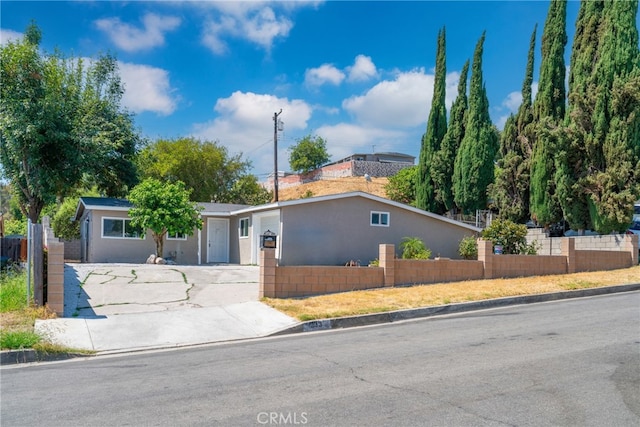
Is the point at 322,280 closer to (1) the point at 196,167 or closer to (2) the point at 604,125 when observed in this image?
(2) the point at 604,125

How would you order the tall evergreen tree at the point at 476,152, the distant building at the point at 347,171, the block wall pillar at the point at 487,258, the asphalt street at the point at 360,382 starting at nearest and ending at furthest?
the asphalt street at the point at 360,382
the block wall pillar at the point at 487,258
the tall evergreen tree at the point at 476,152
the distant building at the point at 347,171

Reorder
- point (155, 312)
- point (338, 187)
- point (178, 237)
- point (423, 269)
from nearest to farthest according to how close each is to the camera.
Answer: point (155, 312), point (423, 269), point (178, 237), point (338, 187)

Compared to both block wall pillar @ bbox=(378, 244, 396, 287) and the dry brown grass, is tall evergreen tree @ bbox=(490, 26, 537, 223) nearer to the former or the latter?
the dry brown grass

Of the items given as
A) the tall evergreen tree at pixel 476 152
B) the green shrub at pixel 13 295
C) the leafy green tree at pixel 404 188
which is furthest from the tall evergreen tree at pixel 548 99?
the green shrub at pixel 13 295

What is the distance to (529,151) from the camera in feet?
99.4

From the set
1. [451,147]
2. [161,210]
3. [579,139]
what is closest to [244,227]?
[161,210]

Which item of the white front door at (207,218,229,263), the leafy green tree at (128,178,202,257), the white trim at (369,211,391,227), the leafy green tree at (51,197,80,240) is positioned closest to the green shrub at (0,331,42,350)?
the leafy green tree at (128,178,202,257)

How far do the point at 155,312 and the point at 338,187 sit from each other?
4372cm

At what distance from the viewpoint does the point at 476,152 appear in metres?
33.3

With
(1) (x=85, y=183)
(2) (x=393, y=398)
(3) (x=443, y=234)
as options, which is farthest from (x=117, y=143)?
(2) (x=393, y=398)

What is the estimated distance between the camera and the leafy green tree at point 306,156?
6581cm

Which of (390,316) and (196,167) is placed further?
(196,167)

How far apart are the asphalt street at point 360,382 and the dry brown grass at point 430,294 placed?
265 cm

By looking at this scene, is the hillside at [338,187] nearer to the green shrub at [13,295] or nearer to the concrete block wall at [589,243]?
the concrete block wall at [589,243]
